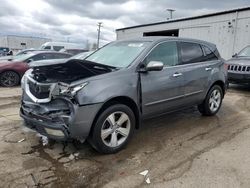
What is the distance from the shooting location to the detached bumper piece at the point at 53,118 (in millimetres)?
3668

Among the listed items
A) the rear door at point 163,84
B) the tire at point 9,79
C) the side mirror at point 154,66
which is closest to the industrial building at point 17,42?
the tire at point 9,79

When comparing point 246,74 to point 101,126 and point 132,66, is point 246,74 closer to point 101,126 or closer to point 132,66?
point 132,66

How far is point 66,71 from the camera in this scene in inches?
168

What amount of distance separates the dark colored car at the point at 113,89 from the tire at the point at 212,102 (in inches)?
13.1

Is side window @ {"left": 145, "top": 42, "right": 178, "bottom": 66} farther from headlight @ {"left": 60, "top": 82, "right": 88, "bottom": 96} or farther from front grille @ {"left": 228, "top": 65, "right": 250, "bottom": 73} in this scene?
front grille @ {"left": 228, "top": 65, "right": 250, "bottom": 73}

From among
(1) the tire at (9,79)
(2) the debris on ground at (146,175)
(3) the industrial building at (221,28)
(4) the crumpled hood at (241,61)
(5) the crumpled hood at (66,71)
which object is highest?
(3) the industrial building at (221,28)

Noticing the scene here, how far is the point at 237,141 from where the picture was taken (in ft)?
15.7

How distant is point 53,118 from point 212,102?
371 centimetres

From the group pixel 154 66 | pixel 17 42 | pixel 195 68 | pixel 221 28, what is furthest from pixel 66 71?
pixel 17 42

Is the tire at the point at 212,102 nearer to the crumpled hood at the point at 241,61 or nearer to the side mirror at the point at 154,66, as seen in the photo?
the side mirror at the point at 154,66

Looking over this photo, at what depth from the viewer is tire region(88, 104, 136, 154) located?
12.7 feet

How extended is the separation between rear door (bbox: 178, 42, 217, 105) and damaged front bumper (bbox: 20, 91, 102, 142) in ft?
7.07

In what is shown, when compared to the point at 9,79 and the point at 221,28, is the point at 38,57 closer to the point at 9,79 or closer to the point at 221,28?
the point at 9,79

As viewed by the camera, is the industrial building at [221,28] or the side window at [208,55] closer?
the side window at [208,55]
